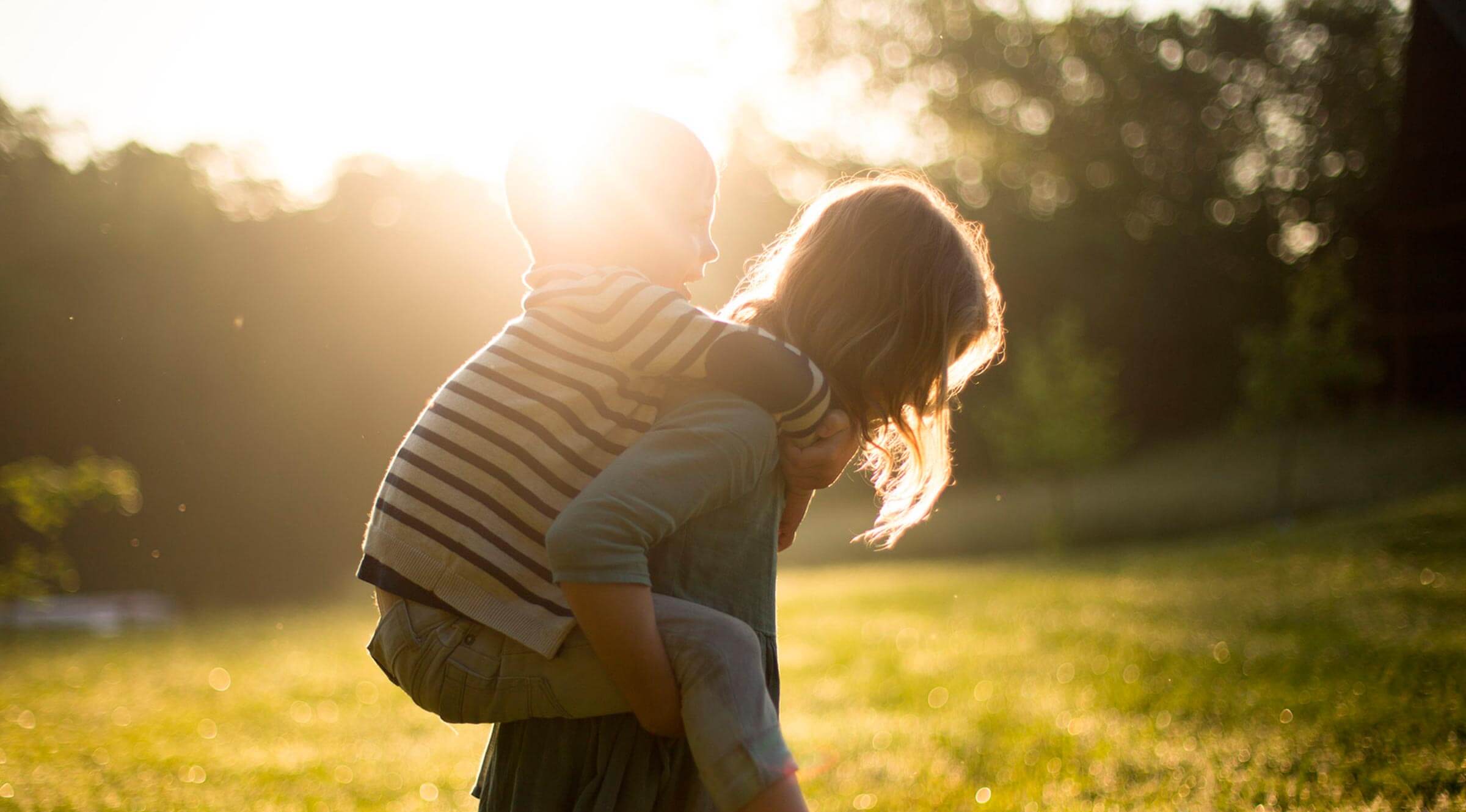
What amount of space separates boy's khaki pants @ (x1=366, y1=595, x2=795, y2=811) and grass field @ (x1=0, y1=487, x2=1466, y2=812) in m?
2.09

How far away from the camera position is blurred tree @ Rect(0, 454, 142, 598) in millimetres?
8531

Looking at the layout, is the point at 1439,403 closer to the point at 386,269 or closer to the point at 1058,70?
the point at 1058,70

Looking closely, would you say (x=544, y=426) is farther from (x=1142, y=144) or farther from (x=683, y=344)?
(x=1142, y=144)

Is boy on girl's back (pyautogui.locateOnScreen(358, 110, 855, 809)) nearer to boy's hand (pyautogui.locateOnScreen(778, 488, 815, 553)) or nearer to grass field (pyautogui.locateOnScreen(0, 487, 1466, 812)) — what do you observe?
boy's hand (pyautogui.locateOnScreen(778, 488, 815, 553))

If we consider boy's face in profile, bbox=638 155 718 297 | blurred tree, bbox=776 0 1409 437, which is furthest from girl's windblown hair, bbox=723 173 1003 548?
blurred tree, bbox=776 0 1409 437

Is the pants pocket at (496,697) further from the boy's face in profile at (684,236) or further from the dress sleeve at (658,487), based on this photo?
the boy's face in profile at (684,236)

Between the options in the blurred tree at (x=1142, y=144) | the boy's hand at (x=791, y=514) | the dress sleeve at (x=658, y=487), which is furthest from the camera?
the blurred tree at (x=1142, y=144)

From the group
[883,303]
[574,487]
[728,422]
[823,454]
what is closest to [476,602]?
[574,487]

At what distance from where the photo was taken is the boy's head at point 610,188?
182 centimetres

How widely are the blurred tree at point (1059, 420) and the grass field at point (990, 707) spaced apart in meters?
10.0

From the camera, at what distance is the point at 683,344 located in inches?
64.9

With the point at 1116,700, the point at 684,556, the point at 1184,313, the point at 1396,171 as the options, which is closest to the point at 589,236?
the point at 684,556

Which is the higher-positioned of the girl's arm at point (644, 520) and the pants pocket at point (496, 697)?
the girl's arm at point (644, 520)

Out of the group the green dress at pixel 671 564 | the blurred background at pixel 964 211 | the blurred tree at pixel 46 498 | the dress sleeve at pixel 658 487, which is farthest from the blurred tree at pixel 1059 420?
the dress sleeve at pixel 658 487
